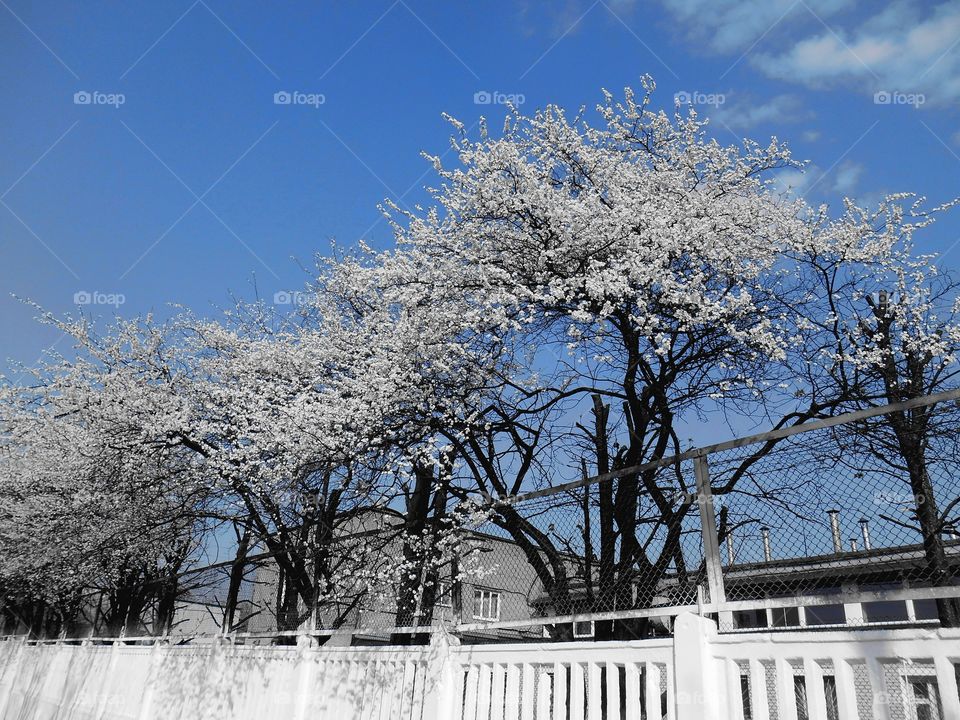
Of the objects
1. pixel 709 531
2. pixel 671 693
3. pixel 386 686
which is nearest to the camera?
pixel 671 693

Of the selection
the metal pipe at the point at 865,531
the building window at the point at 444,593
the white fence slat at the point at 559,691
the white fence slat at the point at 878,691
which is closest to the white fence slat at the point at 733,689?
the white fence slat at the point at 878,691

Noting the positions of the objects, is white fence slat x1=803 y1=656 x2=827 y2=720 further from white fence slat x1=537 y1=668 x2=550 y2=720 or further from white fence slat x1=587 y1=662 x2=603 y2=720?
white fence slat x1=537 y1=668 x2=550 y2=720

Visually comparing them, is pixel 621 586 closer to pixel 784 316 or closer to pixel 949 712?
pixel 949 712

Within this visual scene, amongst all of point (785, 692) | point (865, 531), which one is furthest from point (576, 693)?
point (865, 531)

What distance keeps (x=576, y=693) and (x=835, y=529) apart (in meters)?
1.87

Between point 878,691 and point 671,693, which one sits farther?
point 671,693

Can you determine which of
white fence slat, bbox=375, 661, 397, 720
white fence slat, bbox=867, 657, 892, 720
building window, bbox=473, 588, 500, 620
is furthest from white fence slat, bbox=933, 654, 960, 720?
white fence slat, bbox=375, 661, 397, 720

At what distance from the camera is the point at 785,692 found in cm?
335

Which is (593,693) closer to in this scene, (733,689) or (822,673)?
(733,689)

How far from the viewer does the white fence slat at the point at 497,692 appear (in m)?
4.93

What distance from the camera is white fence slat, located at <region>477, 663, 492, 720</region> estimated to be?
16.5 feet

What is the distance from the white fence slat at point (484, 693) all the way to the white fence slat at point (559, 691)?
2.26ft

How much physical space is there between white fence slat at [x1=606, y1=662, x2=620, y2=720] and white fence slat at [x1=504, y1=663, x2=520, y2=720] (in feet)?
2.74

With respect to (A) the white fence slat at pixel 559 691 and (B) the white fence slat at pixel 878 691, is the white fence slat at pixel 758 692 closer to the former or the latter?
(B) the white fence slat at pixel 878 691
